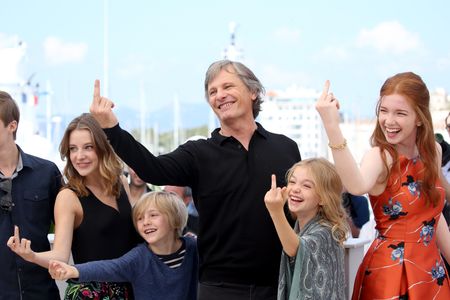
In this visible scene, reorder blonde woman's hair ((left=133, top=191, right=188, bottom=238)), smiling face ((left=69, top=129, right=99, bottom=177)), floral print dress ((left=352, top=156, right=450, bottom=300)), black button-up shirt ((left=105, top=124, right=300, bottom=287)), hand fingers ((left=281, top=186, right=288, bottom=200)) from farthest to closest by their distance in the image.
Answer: blonde woman's hair ((left=133, top=191, right=188, bottom=238)) → smiling face ((left=69, top=129, right=99, bottom=177)) → black button-up shirt ((left=105, top=124, right=300, bottom=287)) → floral print dress ((left=352, top=156, right=450, bottom=300)) → hand fingers ((left=281, top=186, right=288, bottom=200))

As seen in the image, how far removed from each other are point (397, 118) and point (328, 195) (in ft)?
1.65

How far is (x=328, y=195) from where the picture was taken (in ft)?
11.7

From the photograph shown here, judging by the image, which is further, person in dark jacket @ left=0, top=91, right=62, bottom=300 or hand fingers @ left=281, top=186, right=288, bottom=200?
person in dark jacket @ left=0, top=91, right=62, bottom=300

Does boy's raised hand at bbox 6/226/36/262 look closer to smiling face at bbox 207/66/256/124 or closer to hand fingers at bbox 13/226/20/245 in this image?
hand fingers at bbox 13/226/20/245

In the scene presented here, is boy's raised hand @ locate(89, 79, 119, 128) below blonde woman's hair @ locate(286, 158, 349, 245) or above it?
above

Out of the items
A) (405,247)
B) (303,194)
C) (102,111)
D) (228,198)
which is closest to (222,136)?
(228,198)

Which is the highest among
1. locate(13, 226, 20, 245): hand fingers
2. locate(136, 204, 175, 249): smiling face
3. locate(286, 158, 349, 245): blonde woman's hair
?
locate(286, 158, 349, 245): blonde woman's hair

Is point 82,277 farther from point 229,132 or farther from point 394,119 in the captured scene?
point 394,119

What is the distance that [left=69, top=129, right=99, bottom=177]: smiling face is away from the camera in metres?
4.00

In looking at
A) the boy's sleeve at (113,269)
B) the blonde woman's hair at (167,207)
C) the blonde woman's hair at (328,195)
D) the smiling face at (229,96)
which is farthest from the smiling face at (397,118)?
the boy's sleeve at (113,269)

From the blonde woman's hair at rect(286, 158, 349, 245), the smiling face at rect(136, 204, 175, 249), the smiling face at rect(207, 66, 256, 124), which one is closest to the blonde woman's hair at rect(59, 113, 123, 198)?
the smiling face at rect(136, 204, 175, 249)

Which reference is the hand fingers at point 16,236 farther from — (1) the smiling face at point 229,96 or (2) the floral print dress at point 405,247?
(2) the floral print dress at point 405,247

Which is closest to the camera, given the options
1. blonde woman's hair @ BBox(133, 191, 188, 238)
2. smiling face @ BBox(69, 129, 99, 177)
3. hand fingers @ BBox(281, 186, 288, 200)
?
hand fingers @ BBox(281, 186, 288, 200)

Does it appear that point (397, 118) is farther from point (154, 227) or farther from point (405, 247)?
point (154, 227)
